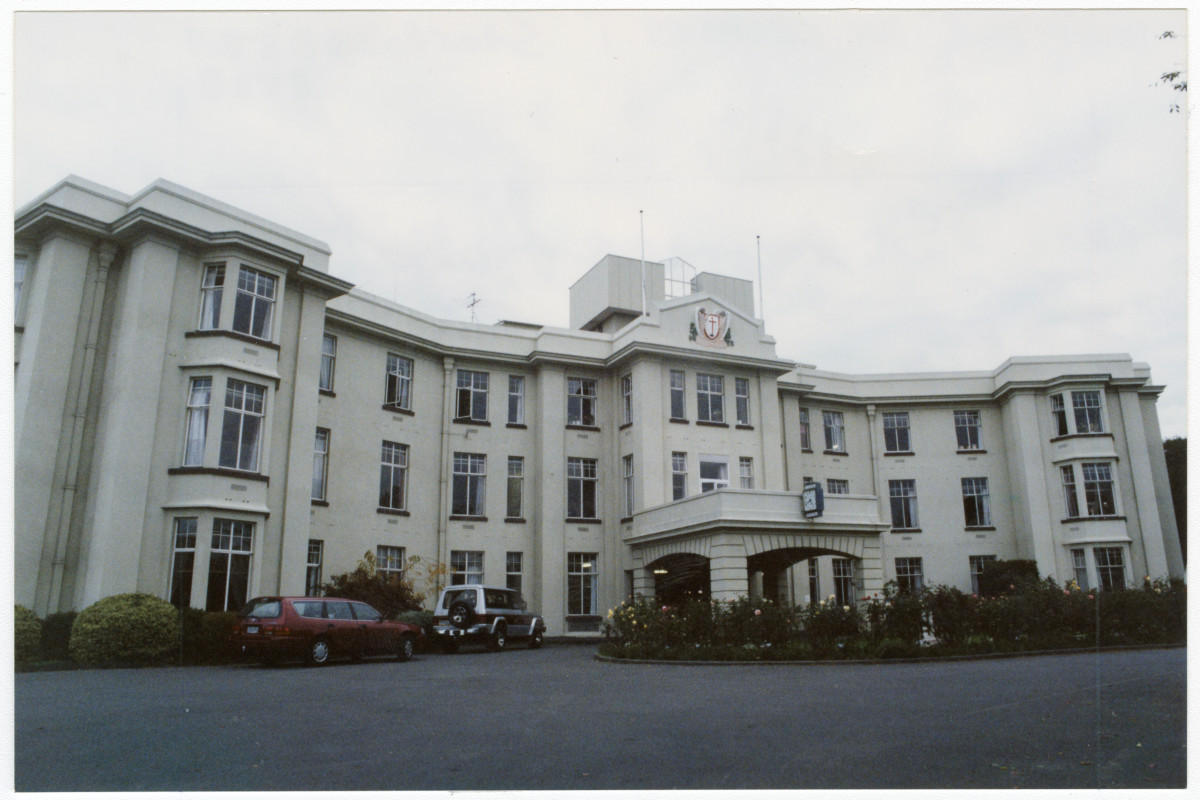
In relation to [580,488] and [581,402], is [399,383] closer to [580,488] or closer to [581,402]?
[581,402]

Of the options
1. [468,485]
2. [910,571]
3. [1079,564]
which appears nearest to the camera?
[468,485]

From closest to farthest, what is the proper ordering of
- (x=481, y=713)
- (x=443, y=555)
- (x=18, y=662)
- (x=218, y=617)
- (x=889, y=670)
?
(x=481, y=713) → (x=889, y=670) → (x=18, y=662) → (x=218, y=617) → (x=443, y=555)

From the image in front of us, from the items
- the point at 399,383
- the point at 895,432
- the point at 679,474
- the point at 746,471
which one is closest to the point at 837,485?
the point at 895,432

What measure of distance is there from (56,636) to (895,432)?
3112cm

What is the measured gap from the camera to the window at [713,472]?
101ft

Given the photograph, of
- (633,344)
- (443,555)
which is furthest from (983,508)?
(443,555)

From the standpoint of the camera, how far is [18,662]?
56.2 ft

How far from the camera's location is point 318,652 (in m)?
18.1

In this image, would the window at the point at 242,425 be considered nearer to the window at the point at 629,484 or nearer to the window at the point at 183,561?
the window at the point at 183,561

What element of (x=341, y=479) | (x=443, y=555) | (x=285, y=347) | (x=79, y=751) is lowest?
(x=79, y=751)

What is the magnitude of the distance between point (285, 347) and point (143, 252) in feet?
14.4

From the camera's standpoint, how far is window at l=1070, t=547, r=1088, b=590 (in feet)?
108

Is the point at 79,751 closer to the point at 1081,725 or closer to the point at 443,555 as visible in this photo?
the point at 1081,725

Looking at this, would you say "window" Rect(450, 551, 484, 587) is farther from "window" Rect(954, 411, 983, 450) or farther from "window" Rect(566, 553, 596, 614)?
"window" Rect(954, 411, 983, 450)
